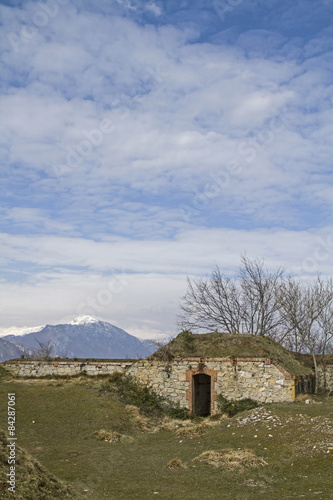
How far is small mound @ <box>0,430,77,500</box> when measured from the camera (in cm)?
648

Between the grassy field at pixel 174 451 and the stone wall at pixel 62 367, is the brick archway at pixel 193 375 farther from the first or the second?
the stone wall at pixel 62 367

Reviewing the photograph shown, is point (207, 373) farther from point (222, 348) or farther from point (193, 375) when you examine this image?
point (222, 348)

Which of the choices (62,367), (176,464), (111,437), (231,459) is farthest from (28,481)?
(62,367)

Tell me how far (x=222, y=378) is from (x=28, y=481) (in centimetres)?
1419

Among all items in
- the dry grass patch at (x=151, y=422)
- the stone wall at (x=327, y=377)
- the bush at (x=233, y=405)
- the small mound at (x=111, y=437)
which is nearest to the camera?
the small mound at (x=111, y=437)

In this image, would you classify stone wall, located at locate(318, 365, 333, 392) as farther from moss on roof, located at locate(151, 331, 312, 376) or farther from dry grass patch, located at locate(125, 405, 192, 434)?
dry grass patch, located at locate(125, 405, 192, 434)

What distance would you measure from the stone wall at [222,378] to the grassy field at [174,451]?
258cm

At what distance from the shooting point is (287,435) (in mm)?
12711

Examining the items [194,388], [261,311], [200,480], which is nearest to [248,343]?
[194,388]

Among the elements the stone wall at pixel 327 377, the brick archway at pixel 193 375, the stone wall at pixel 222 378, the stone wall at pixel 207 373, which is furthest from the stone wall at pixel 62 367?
the stone wall at pixel 327 377

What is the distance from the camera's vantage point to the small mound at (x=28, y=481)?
648 centimetres

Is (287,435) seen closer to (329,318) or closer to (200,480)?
(200,480)

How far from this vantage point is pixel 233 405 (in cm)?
1931

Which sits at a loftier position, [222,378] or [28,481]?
[28,481]
